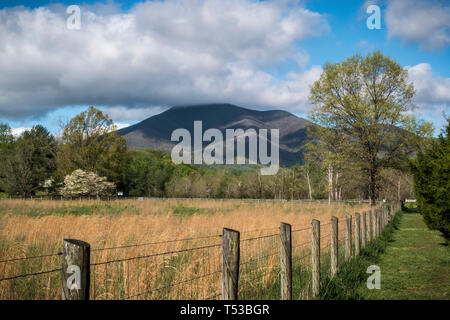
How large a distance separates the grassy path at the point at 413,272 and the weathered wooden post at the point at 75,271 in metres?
5.14

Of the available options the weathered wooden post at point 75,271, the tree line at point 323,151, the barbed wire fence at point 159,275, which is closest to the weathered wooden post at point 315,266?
the barbed wire fence at point 159,275

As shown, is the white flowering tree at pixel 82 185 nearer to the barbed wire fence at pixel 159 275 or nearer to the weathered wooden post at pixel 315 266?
the barbed wire fence at pixel 159 275

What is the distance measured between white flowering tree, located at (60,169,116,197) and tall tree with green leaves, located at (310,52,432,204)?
2727 cm

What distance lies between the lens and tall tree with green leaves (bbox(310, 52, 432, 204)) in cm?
2483

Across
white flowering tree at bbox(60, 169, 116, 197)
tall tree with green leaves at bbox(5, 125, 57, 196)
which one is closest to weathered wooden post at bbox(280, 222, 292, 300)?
white flowering tree at bbox(60, 169, 116, 197)

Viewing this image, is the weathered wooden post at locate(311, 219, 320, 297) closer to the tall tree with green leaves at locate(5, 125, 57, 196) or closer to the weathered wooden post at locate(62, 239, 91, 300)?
the weathered wooden post at locate(62, 239, 91, 300)

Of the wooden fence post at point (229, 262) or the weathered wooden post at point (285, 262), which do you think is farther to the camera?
the weathered wooden post at point (285, 262)

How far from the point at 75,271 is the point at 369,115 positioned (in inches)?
983

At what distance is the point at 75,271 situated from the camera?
87.5 inches

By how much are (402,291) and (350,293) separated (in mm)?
1560

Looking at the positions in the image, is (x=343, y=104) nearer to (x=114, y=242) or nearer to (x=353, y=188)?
(x=353, y=188)

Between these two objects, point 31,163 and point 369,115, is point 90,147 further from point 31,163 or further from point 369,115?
point 369,115

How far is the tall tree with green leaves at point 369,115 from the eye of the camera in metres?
24.8
